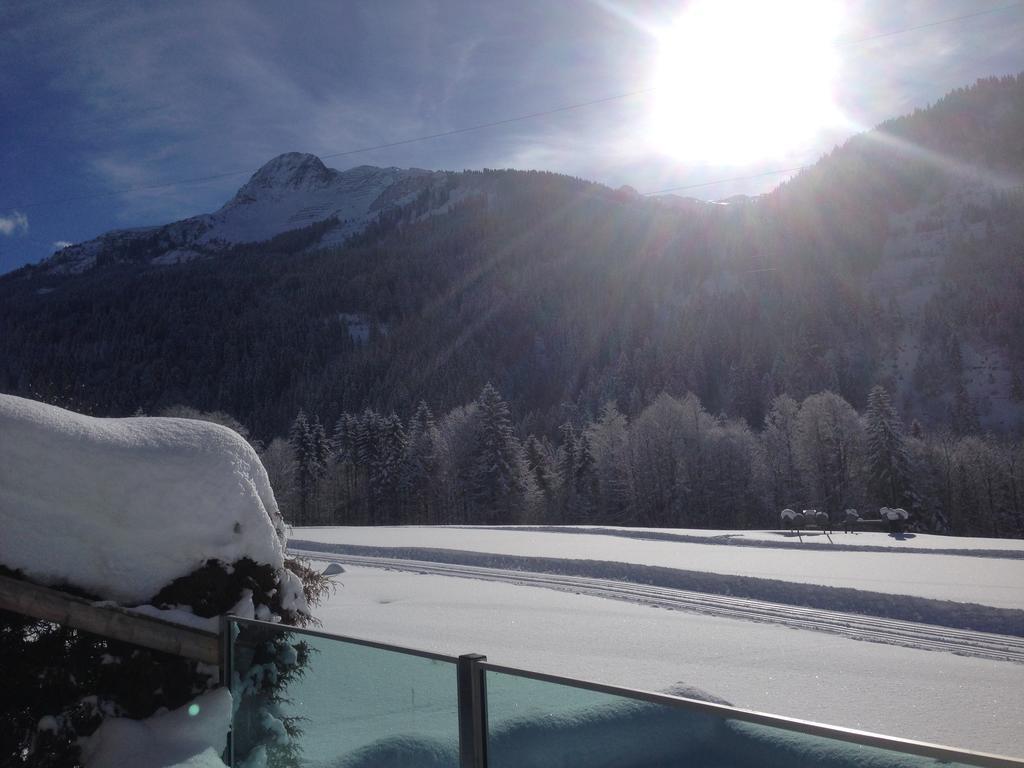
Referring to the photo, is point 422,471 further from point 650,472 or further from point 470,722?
point 470,722

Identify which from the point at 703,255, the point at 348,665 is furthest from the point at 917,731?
the point at 703,255

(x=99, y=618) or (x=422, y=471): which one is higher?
(x=422, y=471)

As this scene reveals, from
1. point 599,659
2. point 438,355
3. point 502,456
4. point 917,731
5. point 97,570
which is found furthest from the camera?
point 438,355

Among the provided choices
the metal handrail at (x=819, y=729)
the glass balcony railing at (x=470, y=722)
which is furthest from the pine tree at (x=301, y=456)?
the metal handrail at (x=819, y=729)

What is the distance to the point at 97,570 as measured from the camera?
4164mm

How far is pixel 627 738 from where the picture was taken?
2703 mm

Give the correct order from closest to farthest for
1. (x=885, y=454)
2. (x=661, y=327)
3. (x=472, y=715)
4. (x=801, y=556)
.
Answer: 1. (x=472, y=715)
2. (x=801, y=556)
3. (x=885, y=454)
4. (x=661, y=327)

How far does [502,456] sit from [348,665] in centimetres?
5210

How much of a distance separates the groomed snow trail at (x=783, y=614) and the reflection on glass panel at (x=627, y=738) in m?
8.53

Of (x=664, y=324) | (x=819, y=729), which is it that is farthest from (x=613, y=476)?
(x=664, y=324)

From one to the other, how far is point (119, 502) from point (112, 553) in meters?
0.29

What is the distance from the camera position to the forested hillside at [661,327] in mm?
113000

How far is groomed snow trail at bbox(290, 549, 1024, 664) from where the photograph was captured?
9609mm

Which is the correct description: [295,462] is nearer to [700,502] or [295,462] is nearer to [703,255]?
[700,502]
